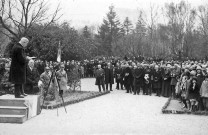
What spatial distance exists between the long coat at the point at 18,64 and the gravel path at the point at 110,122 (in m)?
1.38

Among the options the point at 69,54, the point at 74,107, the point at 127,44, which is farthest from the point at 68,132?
the point at 127,44

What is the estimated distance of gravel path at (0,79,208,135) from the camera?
9.34 metres

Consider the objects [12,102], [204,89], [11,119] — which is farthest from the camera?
[204,89]

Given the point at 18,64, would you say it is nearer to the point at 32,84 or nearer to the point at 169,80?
the point at 32,84

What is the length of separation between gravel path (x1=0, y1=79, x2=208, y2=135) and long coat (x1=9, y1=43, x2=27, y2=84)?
1384mm

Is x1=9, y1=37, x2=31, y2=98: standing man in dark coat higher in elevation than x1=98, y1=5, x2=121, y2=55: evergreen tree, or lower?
lower

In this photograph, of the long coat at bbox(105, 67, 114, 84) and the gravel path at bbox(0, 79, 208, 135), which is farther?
the long coat at bbox(105, 67, 114, 84)

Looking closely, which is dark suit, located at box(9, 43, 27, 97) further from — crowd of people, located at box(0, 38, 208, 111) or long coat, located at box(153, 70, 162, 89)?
long coat, located at box(153, 70, 162, 89)

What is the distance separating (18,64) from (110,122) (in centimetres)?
347

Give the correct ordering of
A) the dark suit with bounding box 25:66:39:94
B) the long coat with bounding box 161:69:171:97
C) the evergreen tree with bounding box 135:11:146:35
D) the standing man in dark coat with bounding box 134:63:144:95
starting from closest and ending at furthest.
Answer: the dark suit with bounding box 25:66:39:94, the long coat with bounding box 161:69:171:97, the standing man in dark coat with bounding box 134:63:144:95, the evergreen tree with bounding box 135:11:146:35

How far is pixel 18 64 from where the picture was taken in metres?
10.2

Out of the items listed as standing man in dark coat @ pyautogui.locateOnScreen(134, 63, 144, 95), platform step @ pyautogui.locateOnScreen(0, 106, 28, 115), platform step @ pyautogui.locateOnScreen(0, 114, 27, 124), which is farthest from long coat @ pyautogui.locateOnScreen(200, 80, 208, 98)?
standing man in dark coat @ pyautogui.locateOnScreen(134, 63, 144, 95)

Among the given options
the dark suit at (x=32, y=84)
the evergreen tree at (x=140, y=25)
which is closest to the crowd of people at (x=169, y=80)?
the dark suit at (x=32, y=84)

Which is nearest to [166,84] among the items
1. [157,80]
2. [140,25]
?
[157,80]
